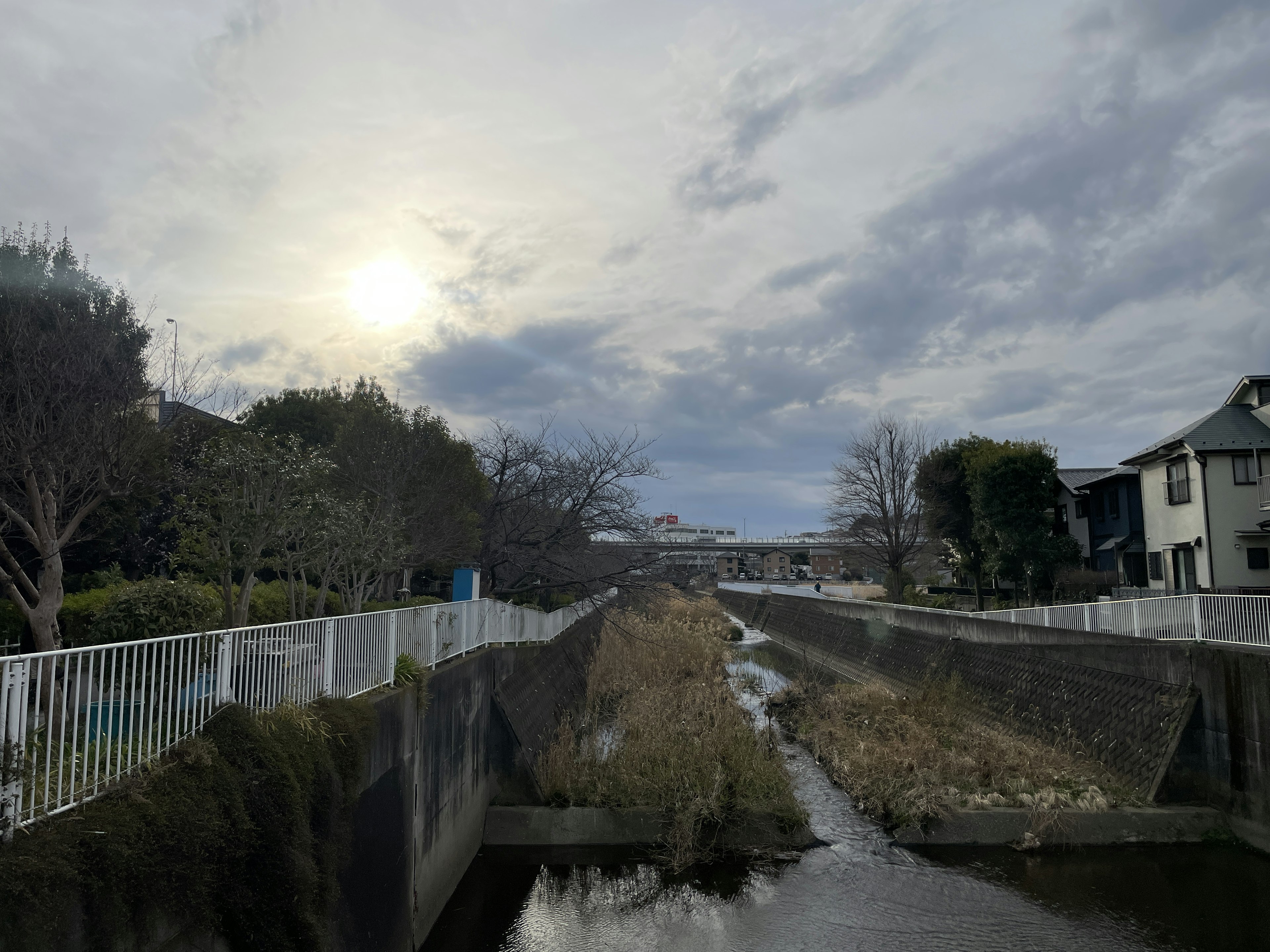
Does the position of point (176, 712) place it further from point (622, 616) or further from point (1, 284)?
point (622, 616)

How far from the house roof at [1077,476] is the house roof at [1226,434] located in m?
8.59

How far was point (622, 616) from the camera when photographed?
23375 mm

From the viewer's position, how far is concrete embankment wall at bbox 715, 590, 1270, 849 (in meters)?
10.1

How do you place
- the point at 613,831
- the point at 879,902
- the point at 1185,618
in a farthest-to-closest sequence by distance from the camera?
the point at 1185,618 < the point at 613,831 < the point at 879,902

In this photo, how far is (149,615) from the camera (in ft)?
20.8

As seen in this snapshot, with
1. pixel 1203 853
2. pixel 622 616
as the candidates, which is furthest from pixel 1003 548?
pixel 1203 853

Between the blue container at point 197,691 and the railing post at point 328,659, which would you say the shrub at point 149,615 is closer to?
the railing post at point 328,659

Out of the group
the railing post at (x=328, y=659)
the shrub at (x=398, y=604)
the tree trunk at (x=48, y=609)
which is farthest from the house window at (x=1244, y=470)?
the tree trunk at (x=48, y=609)

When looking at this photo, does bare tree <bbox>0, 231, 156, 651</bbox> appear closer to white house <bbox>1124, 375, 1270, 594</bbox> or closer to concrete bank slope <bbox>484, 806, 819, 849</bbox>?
concrete bank slope <bbox>484, 806, 819, 849</bbox>

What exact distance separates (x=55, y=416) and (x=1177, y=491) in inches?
1143

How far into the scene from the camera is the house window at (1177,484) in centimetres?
2431

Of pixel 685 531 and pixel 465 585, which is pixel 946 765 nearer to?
pixel 465 585

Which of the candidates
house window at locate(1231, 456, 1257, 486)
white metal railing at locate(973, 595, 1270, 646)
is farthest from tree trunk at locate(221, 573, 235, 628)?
house window at locate(1231, 456, 1257, 486)

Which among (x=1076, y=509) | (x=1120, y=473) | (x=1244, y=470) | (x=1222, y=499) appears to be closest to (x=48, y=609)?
(x=1222, y=499)
